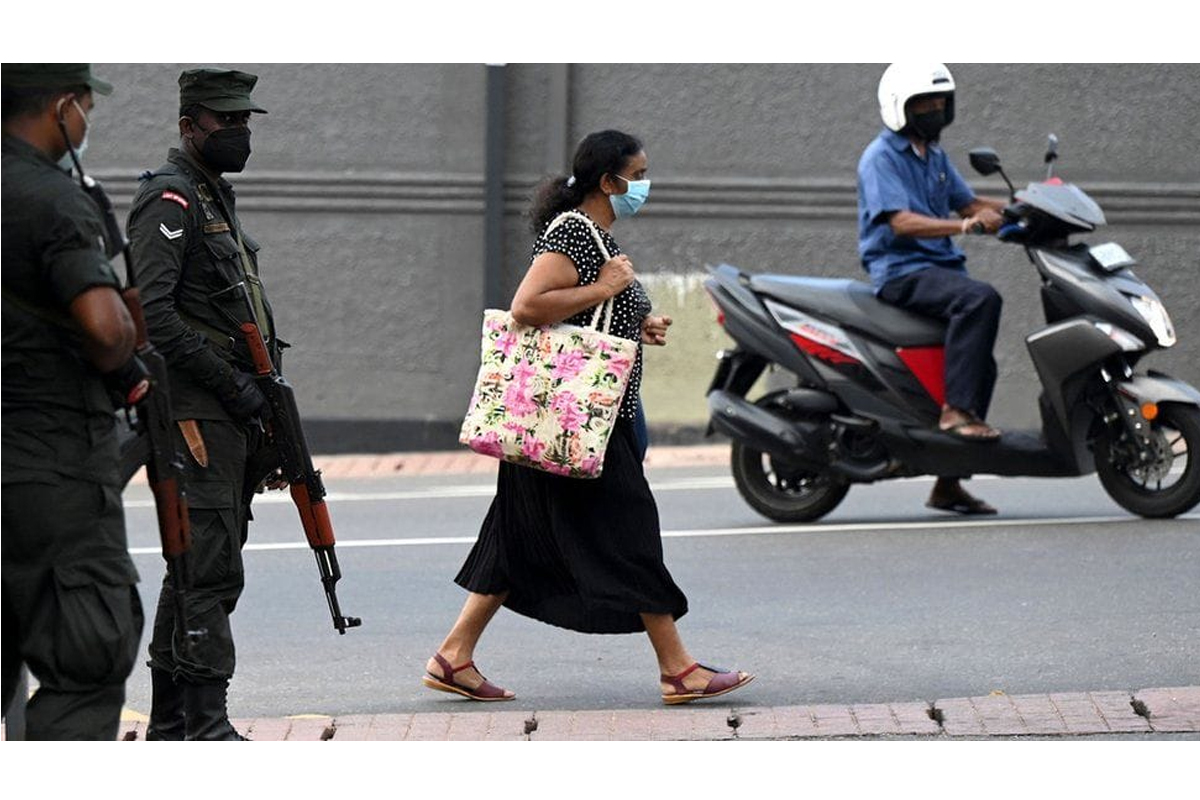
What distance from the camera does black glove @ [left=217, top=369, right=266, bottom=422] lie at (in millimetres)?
6070

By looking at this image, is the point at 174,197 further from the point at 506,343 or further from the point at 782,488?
the point at 782,488

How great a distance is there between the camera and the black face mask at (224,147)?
6.19 meters

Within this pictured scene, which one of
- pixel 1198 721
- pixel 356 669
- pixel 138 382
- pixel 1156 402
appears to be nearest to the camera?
pixel 138 382

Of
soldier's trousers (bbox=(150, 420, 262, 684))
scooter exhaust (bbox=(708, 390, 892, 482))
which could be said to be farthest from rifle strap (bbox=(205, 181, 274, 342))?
scooter exhaust (bbox=(708, 390, 892, 482))

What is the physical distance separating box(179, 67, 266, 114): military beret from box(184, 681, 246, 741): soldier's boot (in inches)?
62.3

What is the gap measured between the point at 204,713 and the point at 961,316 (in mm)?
5034

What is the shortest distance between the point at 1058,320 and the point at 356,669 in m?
4.21

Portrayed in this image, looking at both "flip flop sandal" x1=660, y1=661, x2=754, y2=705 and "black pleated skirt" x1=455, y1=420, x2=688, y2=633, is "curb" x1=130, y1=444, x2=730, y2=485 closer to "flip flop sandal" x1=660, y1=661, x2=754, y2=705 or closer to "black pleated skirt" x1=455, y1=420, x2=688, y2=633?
"black pleated skirt" x1=455, y1=420, x2=688, y2=633

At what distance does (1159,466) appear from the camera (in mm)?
10117

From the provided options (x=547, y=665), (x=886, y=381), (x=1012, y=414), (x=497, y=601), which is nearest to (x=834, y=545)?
(x=886, y=381)

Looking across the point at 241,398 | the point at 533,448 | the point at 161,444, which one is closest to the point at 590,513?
the point at 533,448

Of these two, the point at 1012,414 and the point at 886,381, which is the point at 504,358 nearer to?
the point at 886,381

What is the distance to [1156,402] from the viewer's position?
32.5 feet

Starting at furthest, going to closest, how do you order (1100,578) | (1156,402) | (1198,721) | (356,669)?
(1156,402) < (1100,578) < (356,669) < (1198,721)
